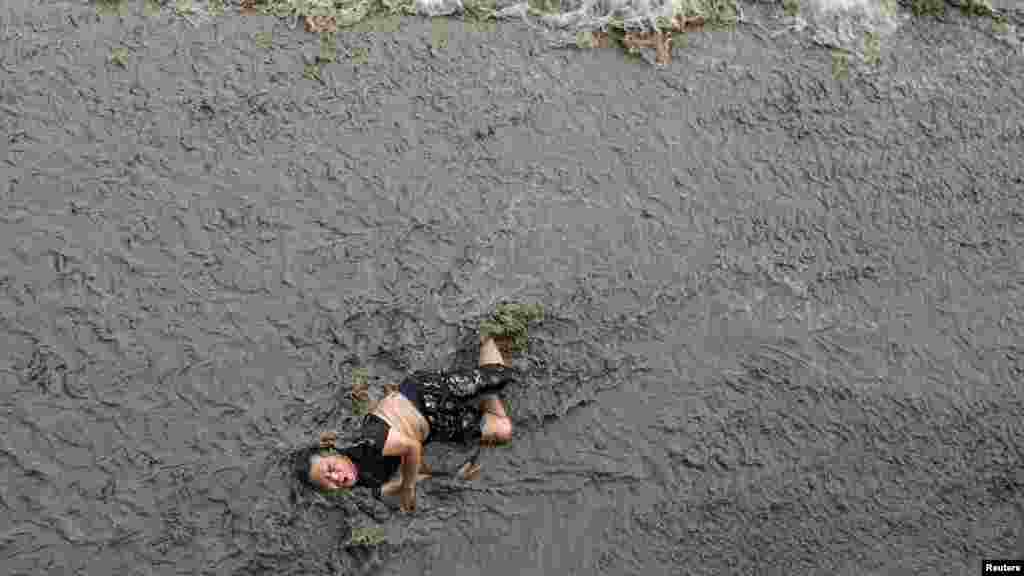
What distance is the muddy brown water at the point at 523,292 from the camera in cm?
641

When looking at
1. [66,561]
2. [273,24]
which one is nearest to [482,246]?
[273,24]

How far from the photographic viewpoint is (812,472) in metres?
6.70

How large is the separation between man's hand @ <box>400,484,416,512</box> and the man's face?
407 millimetres

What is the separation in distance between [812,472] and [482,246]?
9.98 feet

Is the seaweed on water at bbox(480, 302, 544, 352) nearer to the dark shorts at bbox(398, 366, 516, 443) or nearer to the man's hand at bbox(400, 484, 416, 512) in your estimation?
the dark shorts at bbox(398, 366, 516, 443)

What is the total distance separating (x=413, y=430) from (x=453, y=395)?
37 centimetres

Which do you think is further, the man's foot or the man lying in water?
the man's foot

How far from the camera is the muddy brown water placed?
641 cm

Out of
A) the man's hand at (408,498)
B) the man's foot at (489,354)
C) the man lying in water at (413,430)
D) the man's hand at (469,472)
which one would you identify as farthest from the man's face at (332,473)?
the man's foot at (489,354)

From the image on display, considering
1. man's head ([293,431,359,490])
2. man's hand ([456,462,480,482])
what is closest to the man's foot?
man's hand ([456,462,480,482])

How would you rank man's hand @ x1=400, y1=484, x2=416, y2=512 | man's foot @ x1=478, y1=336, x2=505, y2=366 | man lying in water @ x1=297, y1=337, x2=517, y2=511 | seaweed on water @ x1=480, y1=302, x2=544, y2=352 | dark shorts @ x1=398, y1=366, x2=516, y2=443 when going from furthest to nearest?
seaweed on water @ x1=480, y1=302, x2=544, y2=352 < man's foot @ x1=478, y1=336, x2=505, y2=366 < dark shorts @ x1=398, y1=366, x2=516, y2=443 < man's hand @ x1=400, y1=484, x2=416, y2=512 < man lying in water @ x1=297, y1=337, x2=517, y2=511

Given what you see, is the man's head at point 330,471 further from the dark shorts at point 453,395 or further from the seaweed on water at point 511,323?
the seaweed on water at point 511,323
